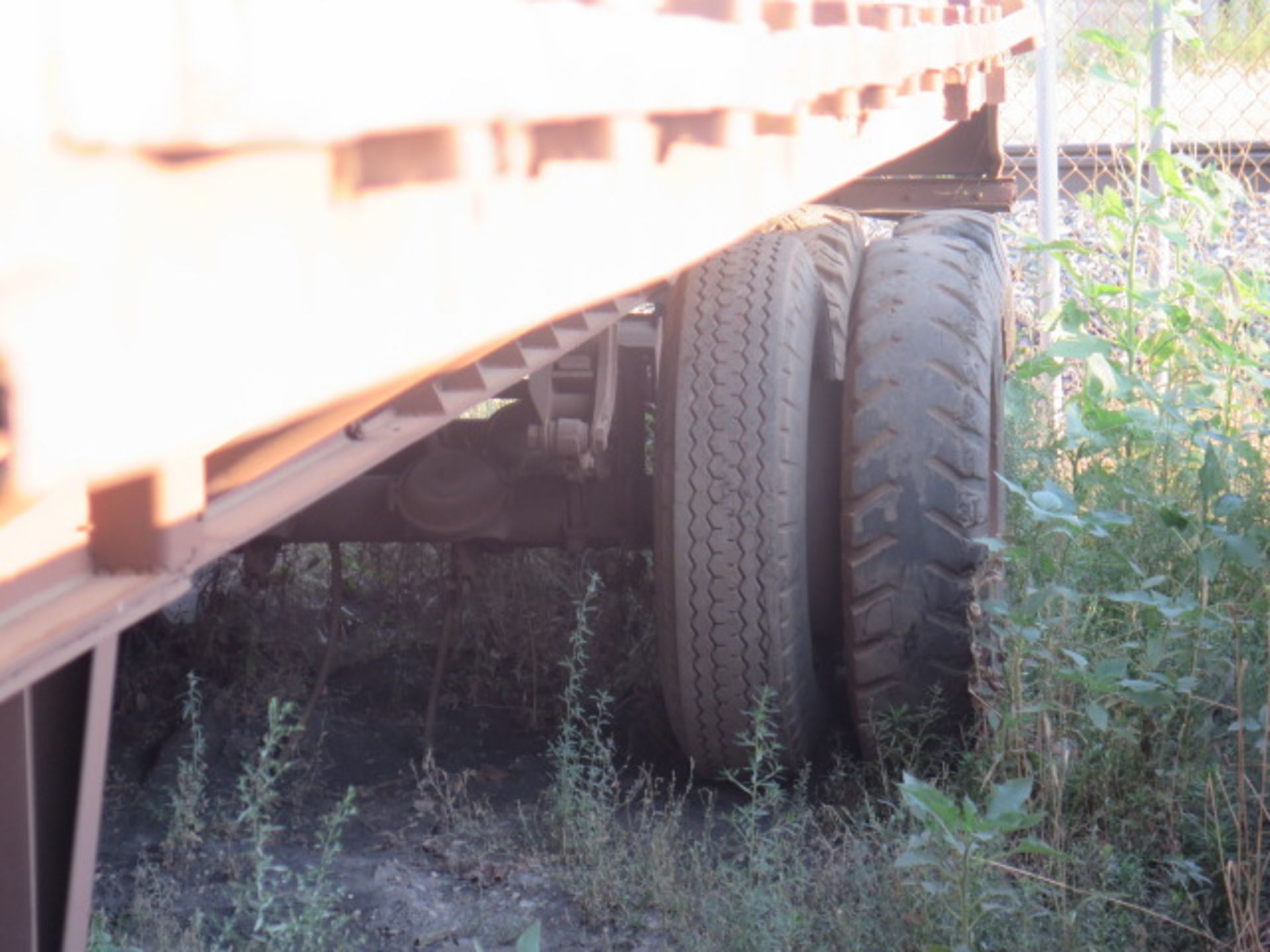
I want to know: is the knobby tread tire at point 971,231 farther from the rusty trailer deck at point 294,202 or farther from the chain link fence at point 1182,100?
the rusty trailer deck at point 294,202

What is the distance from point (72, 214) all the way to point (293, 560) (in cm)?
457

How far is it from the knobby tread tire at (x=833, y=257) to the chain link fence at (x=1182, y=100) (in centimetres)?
328

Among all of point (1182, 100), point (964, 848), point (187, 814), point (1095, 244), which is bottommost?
point (187, 814)

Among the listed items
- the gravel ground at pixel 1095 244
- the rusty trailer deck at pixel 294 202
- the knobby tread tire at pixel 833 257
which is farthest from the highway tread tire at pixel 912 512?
the gravel ground at pixel 1095 244

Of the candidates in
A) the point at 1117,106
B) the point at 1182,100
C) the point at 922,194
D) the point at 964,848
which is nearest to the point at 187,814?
the point at 964,848

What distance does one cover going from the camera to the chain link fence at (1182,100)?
8234 mm

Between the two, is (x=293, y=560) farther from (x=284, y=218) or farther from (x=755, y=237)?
(x=284, y=218)

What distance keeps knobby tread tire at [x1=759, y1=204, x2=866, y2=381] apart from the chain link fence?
10.8ft

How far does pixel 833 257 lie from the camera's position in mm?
4367

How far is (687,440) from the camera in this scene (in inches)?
139

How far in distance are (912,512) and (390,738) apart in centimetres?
155

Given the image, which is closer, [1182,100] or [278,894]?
[278,894]

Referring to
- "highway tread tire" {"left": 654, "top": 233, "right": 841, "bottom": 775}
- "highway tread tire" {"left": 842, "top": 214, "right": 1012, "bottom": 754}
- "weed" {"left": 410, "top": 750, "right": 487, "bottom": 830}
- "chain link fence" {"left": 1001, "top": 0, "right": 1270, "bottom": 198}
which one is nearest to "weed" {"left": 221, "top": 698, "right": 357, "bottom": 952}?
"weed" {"left": 410, "top": 750, "right": 487, "bottom": 830}

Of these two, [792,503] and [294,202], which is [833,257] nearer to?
[792,503]
